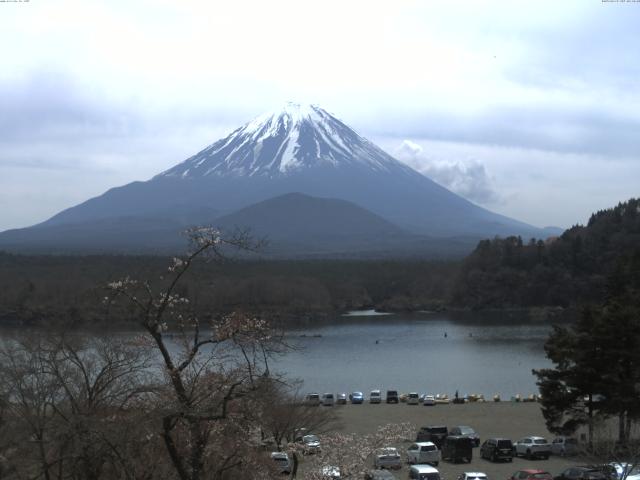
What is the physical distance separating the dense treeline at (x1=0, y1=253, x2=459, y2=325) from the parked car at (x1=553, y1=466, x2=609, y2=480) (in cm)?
2704

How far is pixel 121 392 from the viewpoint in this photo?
6770 millimetres

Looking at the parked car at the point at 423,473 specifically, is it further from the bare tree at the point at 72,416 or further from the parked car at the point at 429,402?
the parked car at the point at 429,402

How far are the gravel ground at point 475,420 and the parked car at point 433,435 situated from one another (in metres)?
0.50

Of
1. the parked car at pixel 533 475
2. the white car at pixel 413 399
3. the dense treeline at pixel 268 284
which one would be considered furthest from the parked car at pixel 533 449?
the dense treeline at pixel 268 284

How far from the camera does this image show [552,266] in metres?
51.2

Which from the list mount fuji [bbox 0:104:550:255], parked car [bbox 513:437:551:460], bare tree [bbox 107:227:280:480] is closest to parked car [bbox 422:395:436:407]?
parked car [bbox 513:437:551:460]

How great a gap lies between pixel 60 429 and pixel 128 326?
19.3m

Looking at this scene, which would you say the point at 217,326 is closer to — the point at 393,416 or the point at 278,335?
the point at 278,335

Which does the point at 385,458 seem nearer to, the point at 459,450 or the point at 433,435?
the point at 459,450

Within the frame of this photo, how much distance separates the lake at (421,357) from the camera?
23109mm

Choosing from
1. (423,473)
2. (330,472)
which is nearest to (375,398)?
(423,473)

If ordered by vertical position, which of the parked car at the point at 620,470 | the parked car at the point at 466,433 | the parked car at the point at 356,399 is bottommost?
the parked car at the point at 356,399

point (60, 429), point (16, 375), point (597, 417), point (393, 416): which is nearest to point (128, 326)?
point (393, 416)

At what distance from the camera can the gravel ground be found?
1189cm
